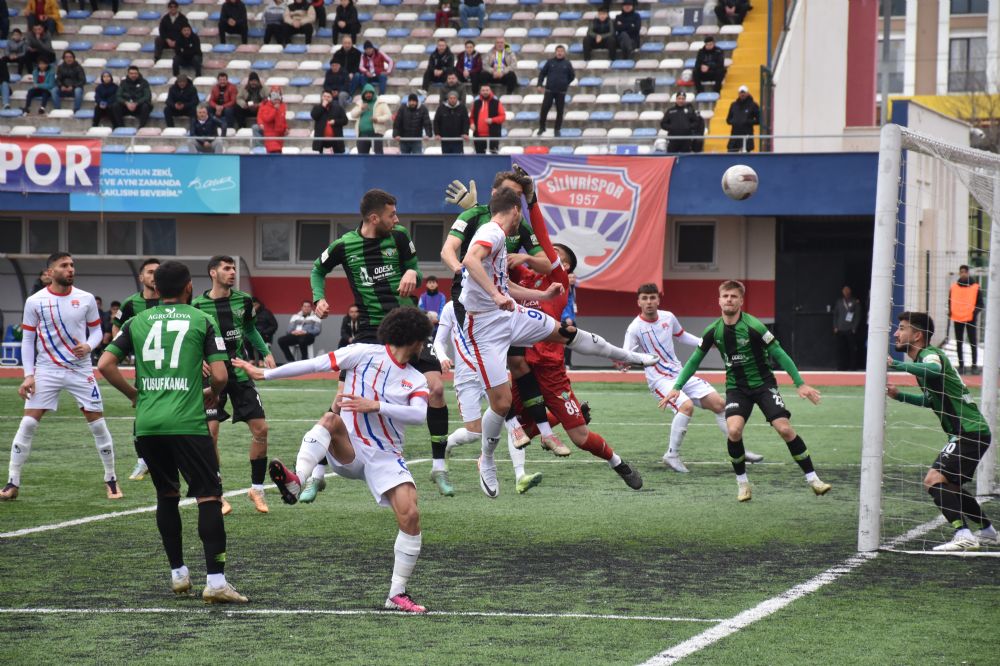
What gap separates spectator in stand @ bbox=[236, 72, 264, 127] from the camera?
100 feet

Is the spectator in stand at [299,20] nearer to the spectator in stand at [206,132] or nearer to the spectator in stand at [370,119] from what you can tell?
the spectator in stand at [206,132]

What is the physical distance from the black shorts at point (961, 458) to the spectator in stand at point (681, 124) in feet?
61.5

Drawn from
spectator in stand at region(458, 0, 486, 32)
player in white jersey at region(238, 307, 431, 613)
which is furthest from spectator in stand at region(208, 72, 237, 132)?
player in white jersey at region(238, 307, 431, 613)

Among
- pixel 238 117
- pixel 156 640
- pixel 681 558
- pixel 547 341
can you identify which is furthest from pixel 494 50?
pixel 156 640

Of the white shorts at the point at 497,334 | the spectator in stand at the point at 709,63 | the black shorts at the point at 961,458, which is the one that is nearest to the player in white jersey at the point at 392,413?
the white shorts at the point at 497,334

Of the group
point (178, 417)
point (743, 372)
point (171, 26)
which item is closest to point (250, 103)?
point (171, 26)

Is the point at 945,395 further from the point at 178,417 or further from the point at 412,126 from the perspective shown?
the point at 412,126

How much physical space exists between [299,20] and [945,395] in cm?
2713

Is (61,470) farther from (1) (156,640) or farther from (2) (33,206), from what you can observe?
(2) (33,206)

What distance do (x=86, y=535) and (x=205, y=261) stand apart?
70.3ft

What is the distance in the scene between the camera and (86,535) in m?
9.51

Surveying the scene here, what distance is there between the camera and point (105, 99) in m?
30.9

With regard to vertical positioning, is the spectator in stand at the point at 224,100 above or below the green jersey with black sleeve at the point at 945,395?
above

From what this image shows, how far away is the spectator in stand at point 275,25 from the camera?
3372 cm
